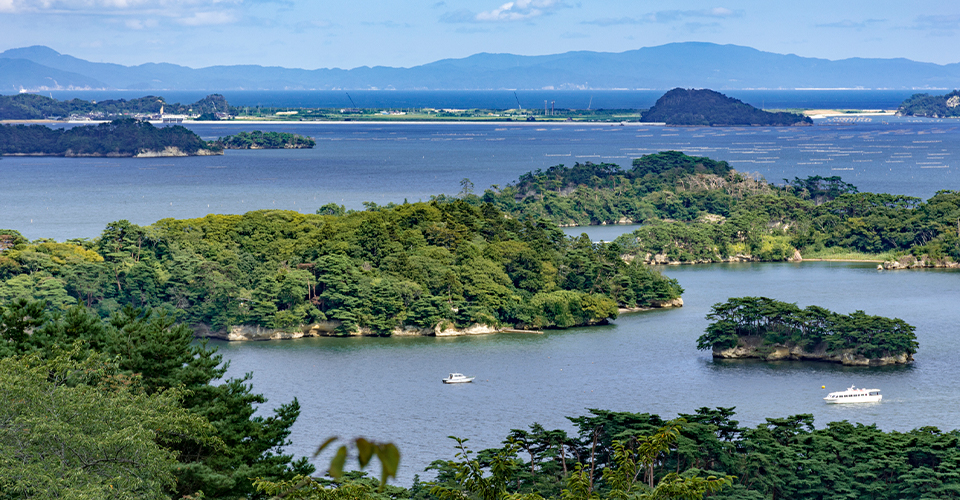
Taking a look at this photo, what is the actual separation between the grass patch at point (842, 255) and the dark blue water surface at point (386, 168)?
103 feet

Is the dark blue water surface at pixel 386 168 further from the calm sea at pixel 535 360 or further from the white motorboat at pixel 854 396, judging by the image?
the white motorboat at pixel 854 396

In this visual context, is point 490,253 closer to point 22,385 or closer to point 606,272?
point 606,272

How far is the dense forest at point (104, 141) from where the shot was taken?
143 meters

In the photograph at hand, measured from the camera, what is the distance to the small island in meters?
37.8

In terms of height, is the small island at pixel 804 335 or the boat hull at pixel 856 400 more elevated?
the small island at pixel 804 335

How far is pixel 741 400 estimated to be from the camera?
1316 inches

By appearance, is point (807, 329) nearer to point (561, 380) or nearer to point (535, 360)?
point (561, 380)

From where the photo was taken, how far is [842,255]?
63844 mm

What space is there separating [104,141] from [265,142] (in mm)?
22779

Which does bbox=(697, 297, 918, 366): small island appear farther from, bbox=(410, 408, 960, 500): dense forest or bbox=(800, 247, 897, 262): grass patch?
bbox=(800, 247, 897, 262): grass patch

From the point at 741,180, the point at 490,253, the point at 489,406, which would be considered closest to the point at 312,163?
the point at 741,180

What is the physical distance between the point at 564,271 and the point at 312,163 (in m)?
81.2

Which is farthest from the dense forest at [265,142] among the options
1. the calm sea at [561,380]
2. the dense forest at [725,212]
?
the calm sea at [561,380]

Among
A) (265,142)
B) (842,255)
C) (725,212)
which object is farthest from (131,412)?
(265,142)
